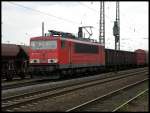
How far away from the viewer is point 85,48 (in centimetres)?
3222

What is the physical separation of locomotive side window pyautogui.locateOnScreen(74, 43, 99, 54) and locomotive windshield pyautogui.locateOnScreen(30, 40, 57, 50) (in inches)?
104

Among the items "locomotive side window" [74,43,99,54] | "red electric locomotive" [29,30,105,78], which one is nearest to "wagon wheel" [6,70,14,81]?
"red electric locomotive" [29,30,105,78]

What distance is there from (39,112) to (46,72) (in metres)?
14.8

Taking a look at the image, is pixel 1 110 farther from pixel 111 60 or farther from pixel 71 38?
pixel 111 60

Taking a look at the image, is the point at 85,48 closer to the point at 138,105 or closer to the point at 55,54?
the point at 55,54

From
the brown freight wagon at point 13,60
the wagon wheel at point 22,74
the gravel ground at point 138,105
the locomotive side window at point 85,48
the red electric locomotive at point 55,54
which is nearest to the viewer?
the gravel ground at point 138,105

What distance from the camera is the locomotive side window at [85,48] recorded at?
3030 cm

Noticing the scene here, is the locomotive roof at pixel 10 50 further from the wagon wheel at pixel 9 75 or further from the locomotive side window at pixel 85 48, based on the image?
the locomotive side window at pixel 85 48

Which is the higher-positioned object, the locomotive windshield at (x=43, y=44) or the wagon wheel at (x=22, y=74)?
the locomotive windshield at (x=43, y=44)

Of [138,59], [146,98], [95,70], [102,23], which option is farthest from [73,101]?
[138,59]

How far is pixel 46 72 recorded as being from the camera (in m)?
27.0

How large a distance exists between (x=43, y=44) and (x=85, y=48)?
5036 mm

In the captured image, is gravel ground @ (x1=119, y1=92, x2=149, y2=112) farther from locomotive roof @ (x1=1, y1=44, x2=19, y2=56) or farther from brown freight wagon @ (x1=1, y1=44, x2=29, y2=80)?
locomotive roof @ (x1=1, y1=44, x2=19, y2=56)

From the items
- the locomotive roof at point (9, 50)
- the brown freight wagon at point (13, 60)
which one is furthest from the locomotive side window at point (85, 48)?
the locomotive roof at point (9, 50)
